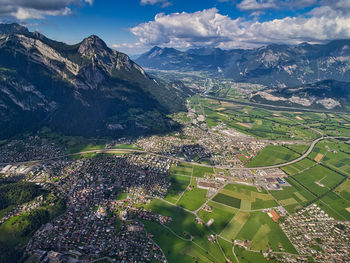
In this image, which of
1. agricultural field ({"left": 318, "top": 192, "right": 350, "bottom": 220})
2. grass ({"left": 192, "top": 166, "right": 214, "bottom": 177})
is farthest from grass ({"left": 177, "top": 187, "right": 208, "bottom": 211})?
agricultural field ({"left": 318, "top": 192, "right": 350, "bottom": 220})

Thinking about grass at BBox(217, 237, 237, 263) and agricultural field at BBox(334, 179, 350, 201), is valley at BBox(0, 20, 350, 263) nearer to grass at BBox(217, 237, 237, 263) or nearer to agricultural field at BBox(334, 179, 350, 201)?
grass at BBox(217, 237, 237, 263)

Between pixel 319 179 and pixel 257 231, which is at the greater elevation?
pixel 319 179

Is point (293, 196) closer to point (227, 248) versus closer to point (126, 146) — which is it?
point (227, 248)

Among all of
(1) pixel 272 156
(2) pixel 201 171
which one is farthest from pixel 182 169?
(1) pixel 272 156

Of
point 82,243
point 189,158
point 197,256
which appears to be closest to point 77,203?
point 82,243

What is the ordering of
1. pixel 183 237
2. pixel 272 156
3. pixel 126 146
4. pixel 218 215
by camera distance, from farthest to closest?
pixel 126 146, pixel 272 156, pixel 218 215, pixel 183 237

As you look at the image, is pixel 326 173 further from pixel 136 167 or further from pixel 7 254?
pixel 7 254
